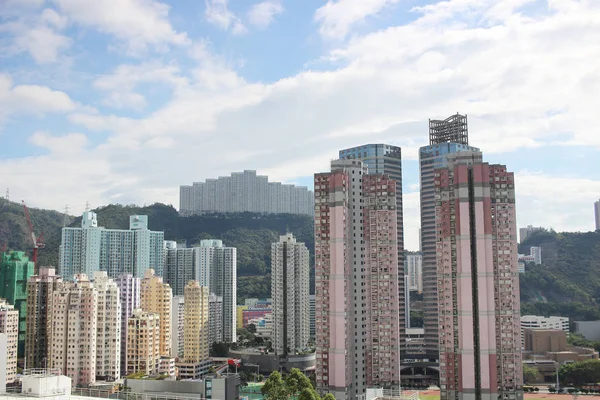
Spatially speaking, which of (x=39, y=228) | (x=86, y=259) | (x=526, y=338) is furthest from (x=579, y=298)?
(x=39, y=228)

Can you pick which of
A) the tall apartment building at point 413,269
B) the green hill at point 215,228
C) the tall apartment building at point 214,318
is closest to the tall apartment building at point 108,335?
the tall apartment building at point 214,318

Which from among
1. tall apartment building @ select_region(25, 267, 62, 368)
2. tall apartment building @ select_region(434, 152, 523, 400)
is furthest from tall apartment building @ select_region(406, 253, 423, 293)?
tall apartment building @ select_region(25, 267, 62, 368)

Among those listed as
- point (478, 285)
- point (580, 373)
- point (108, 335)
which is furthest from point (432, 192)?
point (108, 335)

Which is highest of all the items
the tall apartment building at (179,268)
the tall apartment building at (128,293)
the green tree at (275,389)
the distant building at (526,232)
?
the distant building at (526,232)

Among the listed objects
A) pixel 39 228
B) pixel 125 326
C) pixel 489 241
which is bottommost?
pixel 125 326

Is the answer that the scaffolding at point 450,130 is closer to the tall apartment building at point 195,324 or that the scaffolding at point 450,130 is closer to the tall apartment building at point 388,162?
the tall apartment building at point 388,162

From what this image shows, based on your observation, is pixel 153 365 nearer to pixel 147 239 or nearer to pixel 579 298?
pixel 147 239

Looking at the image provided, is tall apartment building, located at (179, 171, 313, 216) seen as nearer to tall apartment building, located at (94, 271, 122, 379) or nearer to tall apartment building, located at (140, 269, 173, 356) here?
tall apartment building, located at (140, 269, 173, 356)
